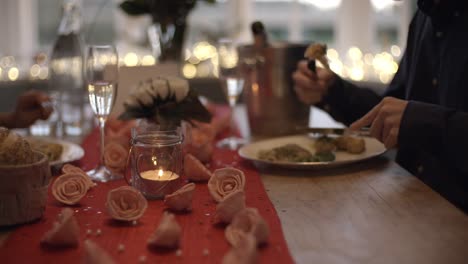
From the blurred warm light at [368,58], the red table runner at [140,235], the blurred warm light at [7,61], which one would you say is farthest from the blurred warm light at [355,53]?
the red table runner at [140,235]

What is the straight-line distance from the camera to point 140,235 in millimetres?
854

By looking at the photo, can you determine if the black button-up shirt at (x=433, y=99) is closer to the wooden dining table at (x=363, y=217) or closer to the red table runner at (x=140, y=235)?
the wooden dining table at (x=363, y=217)

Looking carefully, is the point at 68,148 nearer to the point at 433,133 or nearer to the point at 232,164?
the point at 232,164

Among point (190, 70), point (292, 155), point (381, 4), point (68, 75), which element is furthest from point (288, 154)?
point (381, 4)

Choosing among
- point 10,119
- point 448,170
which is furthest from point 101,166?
point 448,170

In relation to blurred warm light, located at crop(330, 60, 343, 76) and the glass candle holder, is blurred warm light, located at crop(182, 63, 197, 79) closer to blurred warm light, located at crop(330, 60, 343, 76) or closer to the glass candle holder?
blurred warm light, located at crop(330, 60, 343, 76)

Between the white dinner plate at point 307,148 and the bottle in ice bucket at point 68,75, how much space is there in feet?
2.24

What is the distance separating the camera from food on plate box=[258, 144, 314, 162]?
1286 millimetres

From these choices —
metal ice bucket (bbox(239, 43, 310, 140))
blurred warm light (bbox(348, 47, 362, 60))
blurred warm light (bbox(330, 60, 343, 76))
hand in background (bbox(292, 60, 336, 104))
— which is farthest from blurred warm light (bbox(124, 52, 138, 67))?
hand in background (bbox(292, 60, 336, 104))

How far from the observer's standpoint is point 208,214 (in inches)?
37.5

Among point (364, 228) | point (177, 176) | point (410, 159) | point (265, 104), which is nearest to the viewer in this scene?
point (364, 228)

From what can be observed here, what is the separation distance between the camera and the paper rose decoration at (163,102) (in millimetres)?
1309

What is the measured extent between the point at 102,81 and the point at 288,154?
1.40ft

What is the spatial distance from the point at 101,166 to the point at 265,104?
0.63 m
